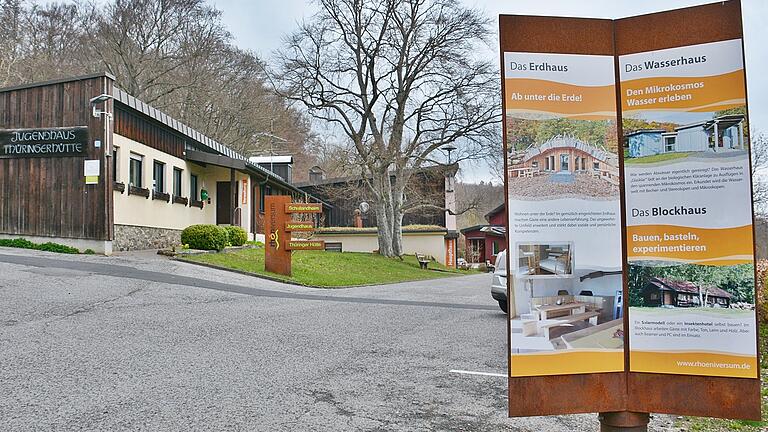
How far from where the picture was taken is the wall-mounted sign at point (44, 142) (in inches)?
710

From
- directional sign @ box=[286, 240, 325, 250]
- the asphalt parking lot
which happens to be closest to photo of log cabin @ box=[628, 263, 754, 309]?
the asphalt parking lot

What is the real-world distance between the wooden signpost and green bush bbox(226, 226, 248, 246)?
4.62 meters

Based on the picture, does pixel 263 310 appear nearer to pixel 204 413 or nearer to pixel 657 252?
pixel 204 413

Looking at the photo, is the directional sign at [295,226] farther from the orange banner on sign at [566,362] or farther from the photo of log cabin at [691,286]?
the photo of log cabin at [691,286]

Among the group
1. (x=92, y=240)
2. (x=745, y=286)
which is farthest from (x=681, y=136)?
(x=92, y=240)

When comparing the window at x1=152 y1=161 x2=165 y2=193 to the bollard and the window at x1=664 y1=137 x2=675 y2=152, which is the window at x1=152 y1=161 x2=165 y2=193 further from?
the window at x1=664 y1=137 x2=675 y2=152

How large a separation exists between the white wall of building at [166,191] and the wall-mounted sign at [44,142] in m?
1.01

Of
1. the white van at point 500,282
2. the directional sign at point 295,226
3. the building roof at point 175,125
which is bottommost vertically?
the white van at point 500,282

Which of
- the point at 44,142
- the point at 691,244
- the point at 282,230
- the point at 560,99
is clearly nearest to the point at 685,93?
the point at 560,99

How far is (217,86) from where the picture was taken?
118 ft

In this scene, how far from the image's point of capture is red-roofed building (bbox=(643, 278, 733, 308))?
342 cm

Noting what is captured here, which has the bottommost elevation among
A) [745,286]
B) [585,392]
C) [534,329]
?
[585,392]

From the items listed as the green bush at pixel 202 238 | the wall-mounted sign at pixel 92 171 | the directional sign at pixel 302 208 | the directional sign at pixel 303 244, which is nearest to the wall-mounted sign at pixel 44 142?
the wall-mounted sign at pixel 92 171

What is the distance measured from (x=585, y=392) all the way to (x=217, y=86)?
34.8m
